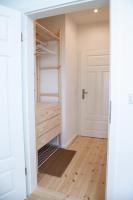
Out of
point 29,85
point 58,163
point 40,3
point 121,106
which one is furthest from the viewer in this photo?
point 58,163

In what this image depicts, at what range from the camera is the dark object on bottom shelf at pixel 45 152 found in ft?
8.81

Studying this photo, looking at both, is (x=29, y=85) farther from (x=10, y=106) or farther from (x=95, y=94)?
(x=95, y=94)

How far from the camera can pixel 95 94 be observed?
3725 mm

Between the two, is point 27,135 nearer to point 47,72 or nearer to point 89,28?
point 47,72

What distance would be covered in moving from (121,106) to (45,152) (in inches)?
82.5

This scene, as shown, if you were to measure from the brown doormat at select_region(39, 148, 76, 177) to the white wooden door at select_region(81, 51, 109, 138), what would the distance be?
1.05 m

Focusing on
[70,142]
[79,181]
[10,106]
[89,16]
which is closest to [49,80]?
[70,142]

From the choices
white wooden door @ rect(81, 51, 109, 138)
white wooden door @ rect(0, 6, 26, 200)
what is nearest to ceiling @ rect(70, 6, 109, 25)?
white wooden door @ rect(81, 51, 109, 138)

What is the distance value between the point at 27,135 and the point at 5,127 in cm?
29

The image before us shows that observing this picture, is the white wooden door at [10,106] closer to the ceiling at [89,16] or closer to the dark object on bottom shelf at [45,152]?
the dark object on bottom shelf at [45,152]

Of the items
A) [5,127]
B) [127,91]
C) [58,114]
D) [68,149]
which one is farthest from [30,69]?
[68,149]

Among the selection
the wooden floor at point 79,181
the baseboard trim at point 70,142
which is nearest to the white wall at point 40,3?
the wooden floor at point 79,181

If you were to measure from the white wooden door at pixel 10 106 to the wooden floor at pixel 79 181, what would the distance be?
427 millimetres

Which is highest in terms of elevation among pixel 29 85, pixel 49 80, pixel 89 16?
pixel 89 16
